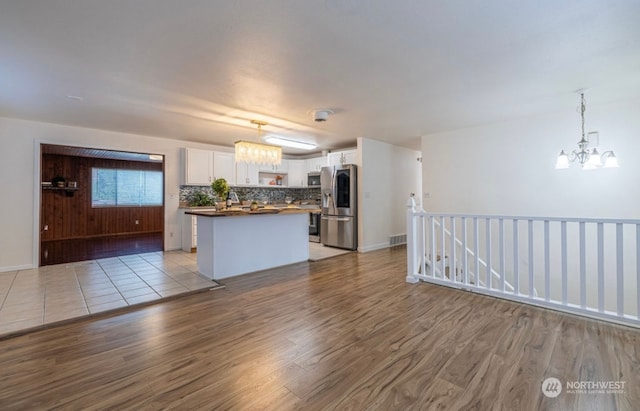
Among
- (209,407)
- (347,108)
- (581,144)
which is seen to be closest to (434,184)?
(581,144)

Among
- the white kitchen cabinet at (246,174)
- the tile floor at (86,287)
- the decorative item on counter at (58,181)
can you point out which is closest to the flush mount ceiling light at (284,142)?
the white kitchen cabinet at (246,174)

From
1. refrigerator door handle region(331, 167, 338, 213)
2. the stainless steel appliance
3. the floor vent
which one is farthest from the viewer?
the stainless steel appliance

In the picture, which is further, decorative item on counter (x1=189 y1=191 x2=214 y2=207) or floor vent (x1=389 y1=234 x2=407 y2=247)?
floor vent (x1=389 y1=234 x2=407 y2=247)

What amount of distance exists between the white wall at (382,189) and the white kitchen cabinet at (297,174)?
2.19 meters

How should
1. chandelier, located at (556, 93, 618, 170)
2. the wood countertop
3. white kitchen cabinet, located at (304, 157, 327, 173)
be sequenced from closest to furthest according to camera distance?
chandelier, located at (556, 93, 618, 170), the wood countertop, white kitchen cabinet, located at (304, 157, 327, 173)

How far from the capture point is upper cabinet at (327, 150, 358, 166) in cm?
587

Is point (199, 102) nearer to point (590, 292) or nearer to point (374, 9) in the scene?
point (374, 9)

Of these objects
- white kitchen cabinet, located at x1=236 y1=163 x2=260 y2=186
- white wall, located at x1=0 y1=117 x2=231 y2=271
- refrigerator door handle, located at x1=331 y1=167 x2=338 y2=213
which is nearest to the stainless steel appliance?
refrigerator door handle, located at x1=331 y1=167 x2=338 y2=213

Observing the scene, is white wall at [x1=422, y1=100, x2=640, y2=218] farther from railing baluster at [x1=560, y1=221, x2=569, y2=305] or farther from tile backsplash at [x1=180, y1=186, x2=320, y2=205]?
tile backsplash at [x1=180, y1=186, x2=320, y2=205]

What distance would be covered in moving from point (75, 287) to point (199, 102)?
2690mm

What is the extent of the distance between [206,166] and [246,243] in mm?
2649

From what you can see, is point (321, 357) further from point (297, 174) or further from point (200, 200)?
point (297, 174)

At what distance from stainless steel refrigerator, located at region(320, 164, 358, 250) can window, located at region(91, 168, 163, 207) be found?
20.6 ft

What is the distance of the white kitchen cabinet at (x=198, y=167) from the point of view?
567cm
